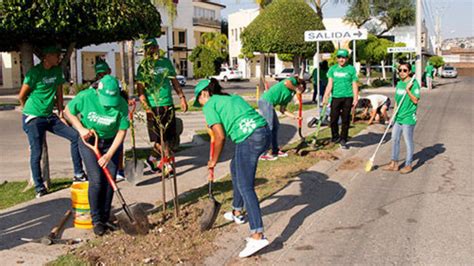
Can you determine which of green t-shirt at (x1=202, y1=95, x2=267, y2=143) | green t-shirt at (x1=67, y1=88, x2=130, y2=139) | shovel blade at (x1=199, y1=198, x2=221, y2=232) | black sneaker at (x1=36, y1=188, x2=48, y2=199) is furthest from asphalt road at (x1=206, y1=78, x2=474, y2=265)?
black sneaker at (x1=36, y1=188, x2=48, y2=199)

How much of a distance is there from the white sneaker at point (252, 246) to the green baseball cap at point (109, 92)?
5.87ft

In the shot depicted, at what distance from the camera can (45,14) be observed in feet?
A: 19.1

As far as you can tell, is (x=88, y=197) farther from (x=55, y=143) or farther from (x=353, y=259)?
(x=55, y=143)

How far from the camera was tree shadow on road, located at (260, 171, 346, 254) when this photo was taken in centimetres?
540

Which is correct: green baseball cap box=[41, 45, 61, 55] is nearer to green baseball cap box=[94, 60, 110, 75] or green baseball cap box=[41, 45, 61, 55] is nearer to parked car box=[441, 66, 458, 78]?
green baseball cap box=[94, 60, 110, 75]

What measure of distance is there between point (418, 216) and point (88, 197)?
3.61m

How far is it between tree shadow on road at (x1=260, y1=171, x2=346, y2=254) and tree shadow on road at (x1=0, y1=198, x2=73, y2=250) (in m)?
2.19

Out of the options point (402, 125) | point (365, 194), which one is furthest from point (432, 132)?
point (365, 194)

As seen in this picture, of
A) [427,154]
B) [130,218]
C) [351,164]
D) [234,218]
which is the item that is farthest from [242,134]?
[427,154]

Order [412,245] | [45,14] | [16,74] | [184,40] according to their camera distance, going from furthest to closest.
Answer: [184,40] → [16,74] → [45,14] → [412,245]

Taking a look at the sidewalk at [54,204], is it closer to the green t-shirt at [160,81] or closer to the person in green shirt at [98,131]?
the person in green shirt at [98,131]

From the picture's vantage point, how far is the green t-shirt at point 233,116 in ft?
15.1

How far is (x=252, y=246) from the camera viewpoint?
4.64 meters

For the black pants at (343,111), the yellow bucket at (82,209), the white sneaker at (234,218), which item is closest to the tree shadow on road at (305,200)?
the white sneaker at (234,218)
